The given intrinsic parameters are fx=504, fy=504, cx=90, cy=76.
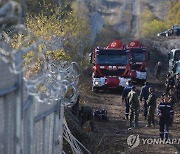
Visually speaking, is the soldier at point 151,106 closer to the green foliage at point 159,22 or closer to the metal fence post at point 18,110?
the metal fence post at point 18,110

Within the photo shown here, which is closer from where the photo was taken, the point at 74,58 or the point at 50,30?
the point at 50,30

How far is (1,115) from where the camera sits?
5.42 m

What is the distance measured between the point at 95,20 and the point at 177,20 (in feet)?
74.5

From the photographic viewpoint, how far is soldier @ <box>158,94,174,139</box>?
1318 centimetres

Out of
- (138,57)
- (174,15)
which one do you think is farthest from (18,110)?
(174,15)

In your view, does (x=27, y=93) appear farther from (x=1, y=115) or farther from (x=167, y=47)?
(x=167, y=47)

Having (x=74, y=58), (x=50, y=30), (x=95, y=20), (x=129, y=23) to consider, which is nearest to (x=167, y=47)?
(x=95, y=20)

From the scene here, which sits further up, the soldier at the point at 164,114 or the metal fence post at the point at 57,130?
the metal fence post at the point at 57,130

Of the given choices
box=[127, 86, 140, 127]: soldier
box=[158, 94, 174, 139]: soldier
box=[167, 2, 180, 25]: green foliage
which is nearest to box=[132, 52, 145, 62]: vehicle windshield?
box=[127, 86, 140, 127]: soldier

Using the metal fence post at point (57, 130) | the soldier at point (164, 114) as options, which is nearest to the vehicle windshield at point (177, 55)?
the soldier at point (164, 114)

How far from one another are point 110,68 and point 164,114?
956 cm

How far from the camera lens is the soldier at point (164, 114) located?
43.2 ft

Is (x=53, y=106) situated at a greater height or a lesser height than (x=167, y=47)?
greater

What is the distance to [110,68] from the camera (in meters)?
22.8
